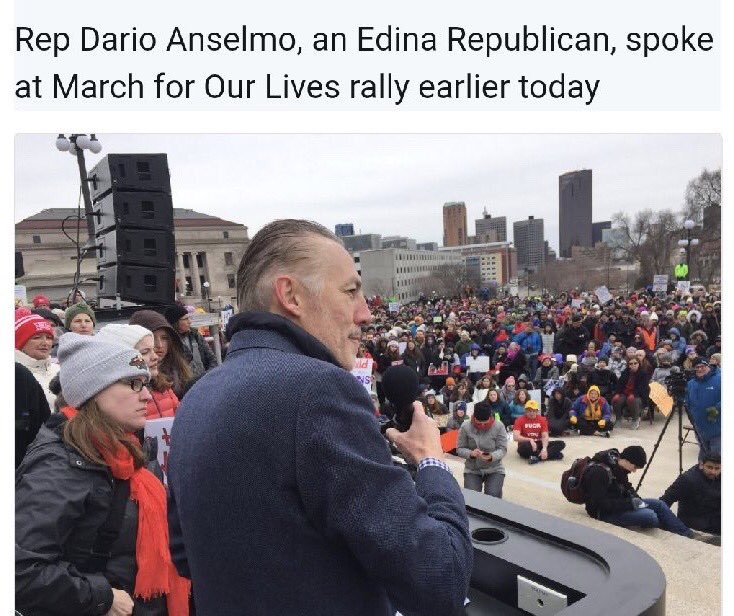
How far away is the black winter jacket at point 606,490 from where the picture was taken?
554 cm

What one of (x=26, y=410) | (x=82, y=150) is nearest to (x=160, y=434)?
(x=26, y=410)

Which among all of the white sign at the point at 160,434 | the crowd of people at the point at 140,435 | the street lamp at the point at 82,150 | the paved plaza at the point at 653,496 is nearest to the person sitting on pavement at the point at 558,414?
the crowd of people at the point at 140,435

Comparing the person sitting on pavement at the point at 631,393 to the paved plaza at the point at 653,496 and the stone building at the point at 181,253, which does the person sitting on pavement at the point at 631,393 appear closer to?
the paved plaza at the point at 653,496

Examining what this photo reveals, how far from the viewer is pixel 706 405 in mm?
7082

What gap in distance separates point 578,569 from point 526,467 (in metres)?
7.13

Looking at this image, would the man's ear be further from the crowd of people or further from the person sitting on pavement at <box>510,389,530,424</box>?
the person sitting on pavement at <box>510,389,530,424</box>

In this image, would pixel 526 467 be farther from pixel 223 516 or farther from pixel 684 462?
pixel 223 516

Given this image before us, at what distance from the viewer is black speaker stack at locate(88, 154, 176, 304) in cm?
699

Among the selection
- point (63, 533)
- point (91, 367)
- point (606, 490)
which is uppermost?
point (91, 367)

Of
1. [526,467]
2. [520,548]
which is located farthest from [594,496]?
[520,548]

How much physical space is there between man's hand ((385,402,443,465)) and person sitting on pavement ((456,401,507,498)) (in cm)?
551

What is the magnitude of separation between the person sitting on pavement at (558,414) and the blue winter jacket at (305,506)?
9.34m

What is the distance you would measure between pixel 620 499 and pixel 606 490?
0.15 m

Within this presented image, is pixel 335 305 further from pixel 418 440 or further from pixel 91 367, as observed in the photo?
pixel 91 367
